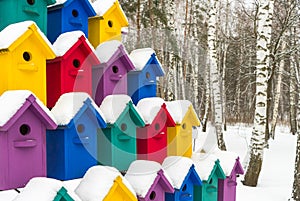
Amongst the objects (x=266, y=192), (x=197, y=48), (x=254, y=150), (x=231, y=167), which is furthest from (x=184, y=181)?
(x=197, y=48)

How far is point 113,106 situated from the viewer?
7.22 ft

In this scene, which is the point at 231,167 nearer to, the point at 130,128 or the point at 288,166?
the point at 130,128

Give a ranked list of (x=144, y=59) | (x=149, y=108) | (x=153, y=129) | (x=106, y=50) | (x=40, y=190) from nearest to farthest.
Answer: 1. (x=40, y=190)
2. (x=106, y=50)
3. (x=149, y=108)
4. (x=153, y=129)
5. (x=144, y=59)

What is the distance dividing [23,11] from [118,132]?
101cm

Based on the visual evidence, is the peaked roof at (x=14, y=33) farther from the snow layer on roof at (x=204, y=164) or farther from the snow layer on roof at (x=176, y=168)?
the snow layer on roof at (x=204, y=164)

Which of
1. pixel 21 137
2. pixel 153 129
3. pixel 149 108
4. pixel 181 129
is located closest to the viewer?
pixel 21 137

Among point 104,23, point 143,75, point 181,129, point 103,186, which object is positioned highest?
point 104,23

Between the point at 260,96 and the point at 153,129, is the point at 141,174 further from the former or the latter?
the point at 260,96

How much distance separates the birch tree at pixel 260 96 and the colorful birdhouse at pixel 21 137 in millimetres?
4705

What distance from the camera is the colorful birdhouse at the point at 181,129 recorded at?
272 cm

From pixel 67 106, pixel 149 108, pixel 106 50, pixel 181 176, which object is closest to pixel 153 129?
pixel 149 108

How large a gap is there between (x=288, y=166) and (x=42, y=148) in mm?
7565

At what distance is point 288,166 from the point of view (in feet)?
26.5

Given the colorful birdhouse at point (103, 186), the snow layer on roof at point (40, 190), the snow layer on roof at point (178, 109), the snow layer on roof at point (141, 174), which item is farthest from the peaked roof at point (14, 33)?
the snow layer on roof at point (178, 109)
